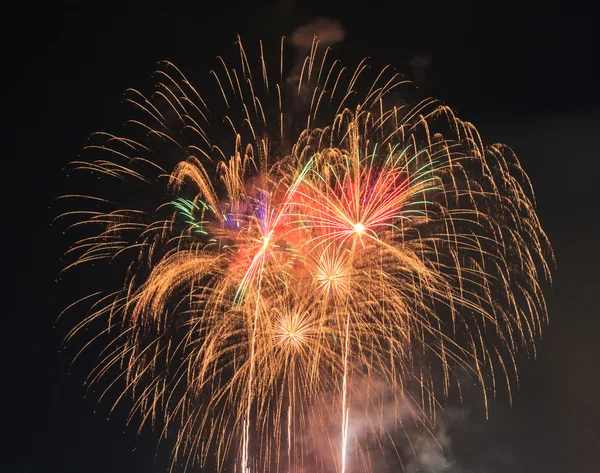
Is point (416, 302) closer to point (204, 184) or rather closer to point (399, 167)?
point (399, 167)

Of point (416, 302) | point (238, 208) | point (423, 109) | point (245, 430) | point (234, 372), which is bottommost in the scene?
point (245, 430)

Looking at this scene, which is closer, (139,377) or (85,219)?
(139,377)

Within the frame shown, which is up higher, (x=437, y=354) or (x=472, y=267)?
(x=472, y=267)

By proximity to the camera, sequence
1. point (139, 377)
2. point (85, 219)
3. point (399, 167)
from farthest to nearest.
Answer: point (85, 219), point (139, 377), point (399, 167)

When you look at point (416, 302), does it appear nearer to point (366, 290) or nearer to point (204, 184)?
point (366, 290)

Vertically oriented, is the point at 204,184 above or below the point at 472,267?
above

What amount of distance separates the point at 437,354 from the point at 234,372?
4.82 meters

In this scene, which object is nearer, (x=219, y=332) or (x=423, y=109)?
(x=423, y=109)

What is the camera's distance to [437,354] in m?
15.6

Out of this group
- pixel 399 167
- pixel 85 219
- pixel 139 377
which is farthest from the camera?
pixel 85 219

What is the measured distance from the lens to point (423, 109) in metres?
14.2

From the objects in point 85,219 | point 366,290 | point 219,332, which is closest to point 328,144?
point 366,290

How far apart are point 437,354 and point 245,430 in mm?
4882

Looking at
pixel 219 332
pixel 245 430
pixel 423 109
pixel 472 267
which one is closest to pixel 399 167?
pixel 423 109
